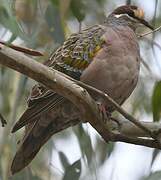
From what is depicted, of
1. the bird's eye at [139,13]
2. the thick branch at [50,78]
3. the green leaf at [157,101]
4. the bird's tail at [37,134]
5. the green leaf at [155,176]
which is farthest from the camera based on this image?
the bird's eye at [139,13]

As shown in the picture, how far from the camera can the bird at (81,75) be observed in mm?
2637

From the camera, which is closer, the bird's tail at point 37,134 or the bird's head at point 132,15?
the bird's tail at point 37,134

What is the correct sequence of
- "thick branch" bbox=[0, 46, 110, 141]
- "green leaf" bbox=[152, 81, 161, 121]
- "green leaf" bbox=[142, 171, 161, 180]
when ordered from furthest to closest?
"green leaf" bbox=[152, 81, 161, 121] < "green leaf" bbox=[142, 171, 161, 180] < "thick branch" bbox=[0, 46, 110, 141]

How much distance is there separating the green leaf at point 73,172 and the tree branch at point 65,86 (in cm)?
39

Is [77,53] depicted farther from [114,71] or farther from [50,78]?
[50,78]

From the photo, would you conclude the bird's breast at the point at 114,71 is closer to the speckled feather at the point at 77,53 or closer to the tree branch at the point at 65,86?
the speckled feather at the point at 77,53

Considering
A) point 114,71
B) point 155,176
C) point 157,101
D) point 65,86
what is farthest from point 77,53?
point 65,86

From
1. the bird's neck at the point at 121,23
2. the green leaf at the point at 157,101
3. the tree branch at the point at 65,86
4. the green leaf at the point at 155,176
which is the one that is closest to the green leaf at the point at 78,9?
the bird's neck at the point at 121,23

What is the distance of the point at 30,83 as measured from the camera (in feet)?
11.6

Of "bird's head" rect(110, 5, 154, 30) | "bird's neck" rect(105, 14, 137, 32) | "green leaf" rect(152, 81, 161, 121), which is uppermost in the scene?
"bird's head" rect(110, 5, 154, 30)

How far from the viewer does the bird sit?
2.64 meters

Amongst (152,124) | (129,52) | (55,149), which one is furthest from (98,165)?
(152,124)

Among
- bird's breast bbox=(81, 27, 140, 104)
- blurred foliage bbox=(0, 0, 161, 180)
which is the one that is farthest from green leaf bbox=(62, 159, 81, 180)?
bird's breast bbox=(81, 27, 140, 104)

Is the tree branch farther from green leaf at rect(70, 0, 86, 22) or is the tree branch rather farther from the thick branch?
green leaf at rect(70, 0, 86, 22)
